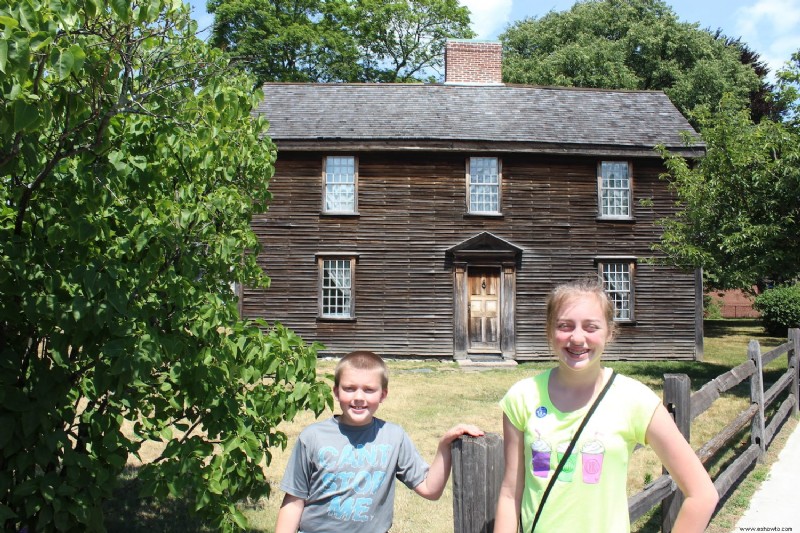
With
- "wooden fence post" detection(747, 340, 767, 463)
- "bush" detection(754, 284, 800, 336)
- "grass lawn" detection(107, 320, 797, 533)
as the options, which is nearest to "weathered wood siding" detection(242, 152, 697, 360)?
"grass lawn" detection(107, 320, 797, 533)

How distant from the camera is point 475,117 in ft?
63.2

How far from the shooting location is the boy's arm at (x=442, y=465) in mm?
2670

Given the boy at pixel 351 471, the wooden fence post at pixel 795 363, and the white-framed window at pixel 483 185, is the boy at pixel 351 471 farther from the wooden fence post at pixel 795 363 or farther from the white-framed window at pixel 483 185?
the white-framed window at pixel 483 185

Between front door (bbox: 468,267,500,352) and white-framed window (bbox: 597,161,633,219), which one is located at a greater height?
white-framed window (bbox: 597,161,633,219)

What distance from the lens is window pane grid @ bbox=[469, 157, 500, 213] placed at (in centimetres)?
1862

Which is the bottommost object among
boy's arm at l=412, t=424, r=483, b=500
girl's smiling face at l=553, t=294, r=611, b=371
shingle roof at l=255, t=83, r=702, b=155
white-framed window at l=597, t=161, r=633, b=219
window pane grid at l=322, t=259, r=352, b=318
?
boy's arm at l=412, t=424, r=483, b=500

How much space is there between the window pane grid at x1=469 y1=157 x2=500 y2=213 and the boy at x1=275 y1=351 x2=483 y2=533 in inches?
626

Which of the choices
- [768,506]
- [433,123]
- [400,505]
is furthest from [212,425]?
[433,123]

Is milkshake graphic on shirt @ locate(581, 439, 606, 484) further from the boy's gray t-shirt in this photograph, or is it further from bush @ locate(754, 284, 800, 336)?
bush @ locate(754, 284, 800, 336)

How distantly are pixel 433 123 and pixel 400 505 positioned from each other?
13498 millimetres

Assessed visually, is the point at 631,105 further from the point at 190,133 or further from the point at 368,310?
the point at 190,133

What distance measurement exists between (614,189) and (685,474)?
17459 mm

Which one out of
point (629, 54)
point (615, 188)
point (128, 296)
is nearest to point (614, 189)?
point (615, 188)

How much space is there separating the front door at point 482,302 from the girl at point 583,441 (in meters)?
15.9
